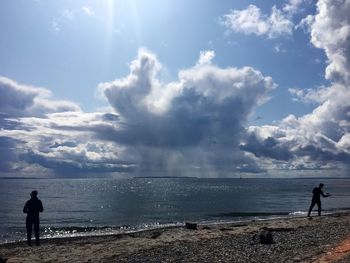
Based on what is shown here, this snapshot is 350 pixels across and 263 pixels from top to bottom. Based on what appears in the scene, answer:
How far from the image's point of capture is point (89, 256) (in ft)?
62.9

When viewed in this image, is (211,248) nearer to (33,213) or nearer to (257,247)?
(257,247)

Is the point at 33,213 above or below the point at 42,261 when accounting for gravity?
above

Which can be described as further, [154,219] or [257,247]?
[154,219]

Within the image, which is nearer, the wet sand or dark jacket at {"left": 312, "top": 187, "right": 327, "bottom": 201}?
the wet sand

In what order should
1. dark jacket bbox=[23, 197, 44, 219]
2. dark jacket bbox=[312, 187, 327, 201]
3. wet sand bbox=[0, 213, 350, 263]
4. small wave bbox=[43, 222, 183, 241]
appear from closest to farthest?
wet sand bbox=[0, 213, 350, 263], dark jacket bbox=[23, 197, 44, 219], dark jacket bbox=[312, 187, 327, 201], small wave bbox=[43, 222, 183, 241]

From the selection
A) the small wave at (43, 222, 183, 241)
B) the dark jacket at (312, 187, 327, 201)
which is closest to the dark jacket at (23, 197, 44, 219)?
the small wave at (43, 222, 183, 241)

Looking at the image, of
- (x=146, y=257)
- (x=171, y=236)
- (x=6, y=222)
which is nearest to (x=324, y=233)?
(x=171, y=236)

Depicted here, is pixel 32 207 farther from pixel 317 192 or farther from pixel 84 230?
pixel 317 192

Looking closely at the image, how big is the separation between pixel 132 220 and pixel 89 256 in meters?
27.2

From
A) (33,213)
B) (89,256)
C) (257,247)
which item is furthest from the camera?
(33,213)

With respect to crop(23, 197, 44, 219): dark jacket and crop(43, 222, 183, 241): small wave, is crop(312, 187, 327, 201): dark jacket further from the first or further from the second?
crop(23, 197, 44, 219): dark jacket

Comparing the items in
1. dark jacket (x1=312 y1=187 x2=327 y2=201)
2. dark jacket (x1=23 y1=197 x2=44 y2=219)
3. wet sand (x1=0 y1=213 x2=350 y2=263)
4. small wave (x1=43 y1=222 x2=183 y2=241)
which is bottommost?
small wave (x1=43 y1=222 x2=183 y2=241)

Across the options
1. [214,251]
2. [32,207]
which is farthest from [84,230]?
[214,251]

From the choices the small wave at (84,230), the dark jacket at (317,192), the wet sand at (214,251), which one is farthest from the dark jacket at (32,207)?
the dark jacket at (317,192)
